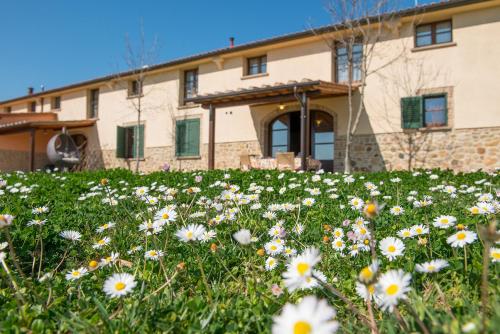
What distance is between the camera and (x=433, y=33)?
11.6m

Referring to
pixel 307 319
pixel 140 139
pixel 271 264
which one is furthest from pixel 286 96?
pixel 307 319

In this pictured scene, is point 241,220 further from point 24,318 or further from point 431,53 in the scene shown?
point 431,53

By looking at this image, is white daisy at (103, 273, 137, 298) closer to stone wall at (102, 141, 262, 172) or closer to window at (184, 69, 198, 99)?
stone wall at (102, 141, 262, 172)

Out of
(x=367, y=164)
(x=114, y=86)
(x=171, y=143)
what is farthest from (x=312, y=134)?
(x=114, y=86)

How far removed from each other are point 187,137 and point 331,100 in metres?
6.22

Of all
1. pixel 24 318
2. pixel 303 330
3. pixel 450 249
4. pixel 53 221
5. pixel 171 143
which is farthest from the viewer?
pixel 171 143

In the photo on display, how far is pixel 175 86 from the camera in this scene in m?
16.9

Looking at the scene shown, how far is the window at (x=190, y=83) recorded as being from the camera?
54.7 feet

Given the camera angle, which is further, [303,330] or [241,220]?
[241,220]

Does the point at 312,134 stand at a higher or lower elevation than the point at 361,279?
higher

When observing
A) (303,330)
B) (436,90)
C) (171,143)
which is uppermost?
(436,90)

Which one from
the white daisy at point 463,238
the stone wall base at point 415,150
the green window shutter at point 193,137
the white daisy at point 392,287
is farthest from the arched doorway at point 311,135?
the white daisy at point 392,287

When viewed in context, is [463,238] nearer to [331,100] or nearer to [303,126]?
[303,126]

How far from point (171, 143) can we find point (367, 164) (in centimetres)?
835
